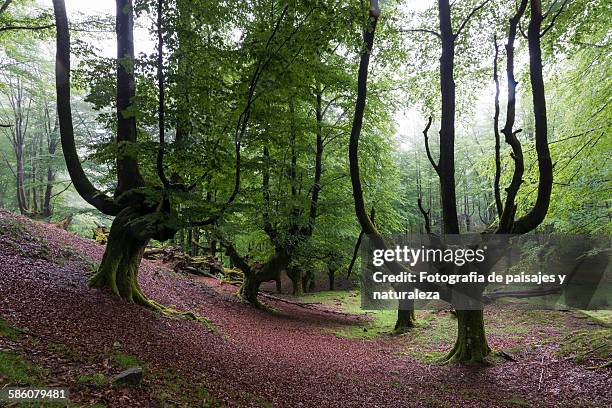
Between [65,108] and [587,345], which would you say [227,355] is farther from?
[587,345]

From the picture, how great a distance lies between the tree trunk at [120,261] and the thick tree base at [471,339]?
682 centimetres

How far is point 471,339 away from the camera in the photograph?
7242mm

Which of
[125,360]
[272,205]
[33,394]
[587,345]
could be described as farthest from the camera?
[272,205]

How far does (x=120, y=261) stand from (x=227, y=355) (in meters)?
3.03

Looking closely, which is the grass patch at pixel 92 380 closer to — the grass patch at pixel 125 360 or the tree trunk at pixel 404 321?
the grass patch at pixel 125 360

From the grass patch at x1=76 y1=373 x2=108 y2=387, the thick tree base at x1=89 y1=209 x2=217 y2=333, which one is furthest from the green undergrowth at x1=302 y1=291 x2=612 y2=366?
the grass patch at x1=76 y1=373 x2=108 y2=387

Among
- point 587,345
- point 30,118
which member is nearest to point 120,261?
point 587,345

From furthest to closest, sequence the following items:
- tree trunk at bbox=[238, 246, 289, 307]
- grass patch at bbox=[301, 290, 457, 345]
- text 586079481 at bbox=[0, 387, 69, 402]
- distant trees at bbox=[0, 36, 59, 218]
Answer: distant trees at bbox=[0, 36, 59, 218] → tree trunk at bbox=[238, 246, 289, 307] → grass patch at bbox=[301, 290, 457, 345] → text 586079481 at bbox=[0, 387, 69, 402]

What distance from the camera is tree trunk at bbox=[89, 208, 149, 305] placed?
7105 millimetres

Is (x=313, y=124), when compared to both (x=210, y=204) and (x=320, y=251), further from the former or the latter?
(x=210, y=204)

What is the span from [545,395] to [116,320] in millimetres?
7096

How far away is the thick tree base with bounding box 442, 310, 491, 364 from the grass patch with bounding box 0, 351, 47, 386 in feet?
23.1

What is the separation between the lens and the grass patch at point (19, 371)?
10.8 ft

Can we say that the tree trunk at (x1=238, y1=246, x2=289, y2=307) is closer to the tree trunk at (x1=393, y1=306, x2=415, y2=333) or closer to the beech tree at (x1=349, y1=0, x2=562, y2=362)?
the tree trunk at (x1=393, y1=306, x2=415, y2=333)
